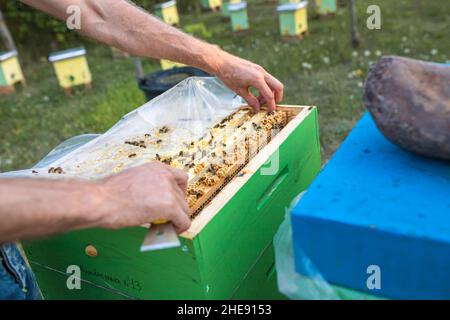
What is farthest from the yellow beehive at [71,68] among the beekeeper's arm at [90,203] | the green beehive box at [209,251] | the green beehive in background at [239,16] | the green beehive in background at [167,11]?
the beekeeper's arm at [90,203]

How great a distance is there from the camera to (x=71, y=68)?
4090 millimetres

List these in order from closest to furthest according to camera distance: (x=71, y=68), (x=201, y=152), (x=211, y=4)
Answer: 1. (x=201, y=152)
2. (x=71, y=68)
3. (x=211, y=4)

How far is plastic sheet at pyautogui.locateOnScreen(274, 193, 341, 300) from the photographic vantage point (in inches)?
34.2

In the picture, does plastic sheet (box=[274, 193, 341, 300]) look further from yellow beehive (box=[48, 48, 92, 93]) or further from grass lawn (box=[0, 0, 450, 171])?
yellow beehive (box=[48, 48, 92, 93])

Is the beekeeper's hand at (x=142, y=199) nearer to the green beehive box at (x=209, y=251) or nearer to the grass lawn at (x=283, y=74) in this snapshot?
the green beehive box at (x=209, y=251)

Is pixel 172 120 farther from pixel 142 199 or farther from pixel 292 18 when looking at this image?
pixel 292 18

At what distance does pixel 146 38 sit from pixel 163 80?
1.00 m

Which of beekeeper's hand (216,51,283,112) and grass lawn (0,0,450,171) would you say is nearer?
beekeeper's hand (216,51,283,112)

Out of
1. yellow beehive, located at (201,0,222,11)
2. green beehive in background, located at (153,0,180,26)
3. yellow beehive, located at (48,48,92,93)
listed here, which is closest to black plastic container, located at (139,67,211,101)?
yellow beehive, located at (48,48,92,93)

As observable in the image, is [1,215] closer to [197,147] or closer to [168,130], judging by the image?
[197,147]

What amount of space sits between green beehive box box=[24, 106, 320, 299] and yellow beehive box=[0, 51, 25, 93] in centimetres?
344

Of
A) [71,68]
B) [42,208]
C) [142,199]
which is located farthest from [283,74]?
Result: [42,208]

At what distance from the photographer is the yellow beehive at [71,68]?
13.1 feet

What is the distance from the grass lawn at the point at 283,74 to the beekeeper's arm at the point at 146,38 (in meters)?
1.30
